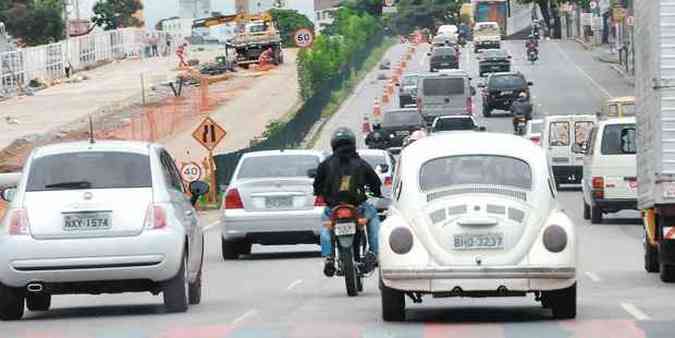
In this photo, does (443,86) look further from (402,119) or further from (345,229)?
(345,229)

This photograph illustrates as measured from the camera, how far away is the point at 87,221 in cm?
1817

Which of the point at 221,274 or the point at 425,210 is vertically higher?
the point at 425,210

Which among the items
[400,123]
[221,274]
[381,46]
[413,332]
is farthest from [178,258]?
[381,46]

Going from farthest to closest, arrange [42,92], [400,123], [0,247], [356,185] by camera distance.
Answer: [42,92] < [400,123] < [356,185] < [0,247]

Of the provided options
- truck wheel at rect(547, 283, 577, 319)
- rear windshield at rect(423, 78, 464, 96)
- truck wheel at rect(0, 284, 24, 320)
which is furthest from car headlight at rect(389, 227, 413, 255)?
rear windshield at rect(423, 78, 464, 96)

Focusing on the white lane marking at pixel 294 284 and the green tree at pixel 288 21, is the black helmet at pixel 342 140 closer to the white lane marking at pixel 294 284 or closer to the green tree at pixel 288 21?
the white lane marking at pixel 294 284

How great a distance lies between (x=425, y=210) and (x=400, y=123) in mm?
46724

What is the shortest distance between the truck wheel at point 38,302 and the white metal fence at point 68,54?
85.2 meters

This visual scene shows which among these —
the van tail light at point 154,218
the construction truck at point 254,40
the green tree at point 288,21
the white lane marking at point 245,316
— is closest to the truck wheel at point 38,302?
the van tail light at point 154,218

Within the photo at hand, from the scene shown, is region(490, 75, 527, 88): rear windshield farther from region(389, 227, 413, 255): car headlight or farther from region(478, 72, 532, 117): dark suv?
region(389, 227, 413, 255): car headlight

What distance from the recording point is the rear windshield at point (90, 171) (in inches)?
727

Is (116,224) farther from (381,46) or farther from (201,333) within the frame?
(381,46)

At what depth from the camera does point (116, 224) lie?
18.2 meters

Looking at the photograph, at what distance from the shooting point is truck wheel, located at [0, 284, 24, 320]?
1847cm
